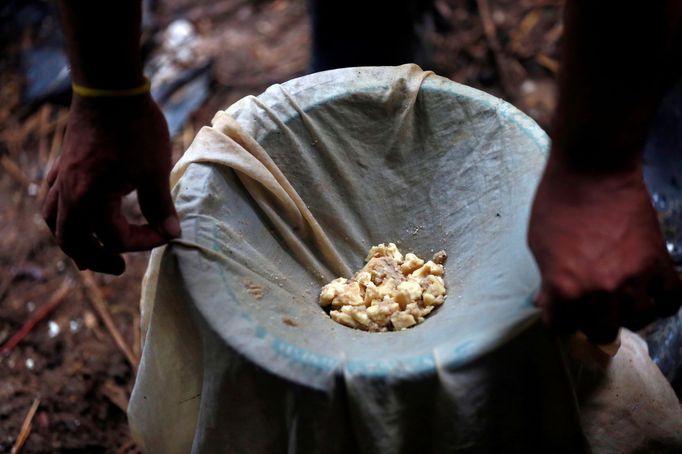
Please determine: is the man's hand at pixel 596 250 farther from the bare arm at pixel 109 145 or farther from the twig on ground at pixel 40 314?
the twig on ground at pixel 40 314

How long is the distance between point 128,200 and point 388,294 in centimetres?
102

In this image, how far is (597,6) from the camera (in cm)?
74

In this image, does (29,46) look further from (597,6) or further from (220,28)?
(597,6)

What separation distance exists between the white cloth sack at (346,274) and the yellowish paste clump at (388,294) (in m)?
0.02

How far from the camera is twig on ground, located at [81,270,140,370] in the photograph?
1622 millimetres

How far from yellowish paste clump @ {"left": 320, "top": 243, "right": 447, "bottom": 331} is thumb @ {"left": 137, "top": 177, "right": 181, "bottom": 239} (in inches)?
11.1

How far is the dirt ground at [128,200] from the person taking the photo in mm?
1529

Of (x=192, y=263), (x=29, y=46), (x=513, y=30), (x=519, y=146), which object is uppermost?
(x=519, y=146)

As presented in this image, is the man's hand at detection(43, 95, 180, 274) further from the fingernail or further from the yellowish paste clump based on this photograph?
the yellowish paste clump

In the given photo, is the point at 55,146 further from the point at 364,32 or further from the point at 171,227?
the point at 171,227

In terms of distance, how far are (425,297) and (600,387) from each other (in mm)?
304

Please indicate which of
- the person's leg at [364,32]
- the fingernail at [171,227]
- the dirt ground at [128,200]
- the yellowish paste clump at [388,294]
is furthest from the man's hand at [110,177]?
the person's leg at [364,32]

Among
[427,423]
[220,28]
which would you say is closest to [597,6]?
[427,423]

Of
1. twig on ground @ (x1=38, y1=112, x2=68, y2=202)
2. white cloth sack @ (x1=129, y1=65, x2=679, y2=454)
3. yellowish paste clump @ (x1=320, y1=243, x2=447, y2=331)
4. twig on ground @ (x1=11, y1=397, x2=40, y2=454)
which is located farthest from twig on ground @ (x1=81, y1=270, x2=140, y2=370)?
yellowish paste clump @ (x1=320, y1=243, x2=447, y2=331)
